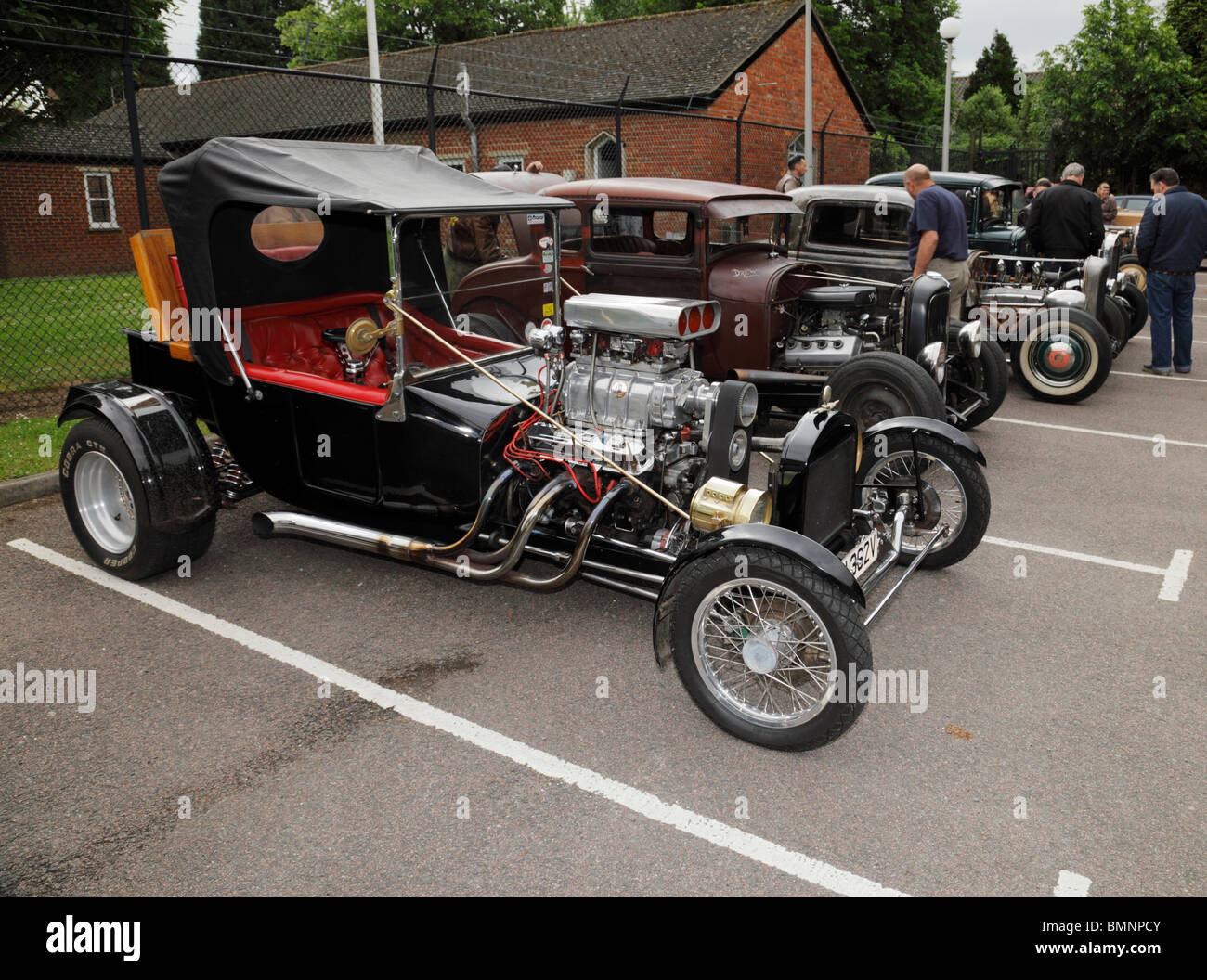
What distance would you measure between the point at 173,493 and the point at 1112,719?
4.28m

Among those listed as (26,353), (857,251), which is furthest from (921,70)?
(26,353)

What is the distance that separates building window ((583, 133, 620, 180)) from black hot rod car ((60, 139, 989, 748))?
17.3 meters

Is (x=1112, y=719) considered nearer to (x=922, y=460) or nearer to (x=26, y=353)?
(x=922, y=460)

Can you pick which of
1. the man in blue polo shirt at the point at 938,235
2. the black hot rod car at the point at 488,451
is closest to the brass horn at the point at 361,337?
the black hot rod car at the point at 488,451

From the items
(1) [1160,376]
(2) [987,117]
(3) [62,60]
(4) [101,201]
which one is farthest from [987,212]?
(2) [987,117]

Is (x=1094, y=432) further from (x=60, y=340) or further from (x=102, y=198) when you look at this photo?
(x=102, y=198)


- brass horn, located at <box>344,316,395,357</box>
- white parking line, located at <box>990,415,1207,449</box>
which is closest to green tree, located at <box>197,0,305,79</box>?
white parking line, located at <box>990,415,1207,449</box>

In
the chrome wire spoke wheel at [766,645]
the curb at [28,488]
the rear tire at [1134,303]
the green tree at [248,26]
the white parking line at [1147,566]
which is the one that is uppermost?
the green tree at [248,26]

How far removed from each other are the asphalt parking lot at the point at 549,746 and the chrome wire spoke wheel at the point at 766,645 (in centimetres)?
20

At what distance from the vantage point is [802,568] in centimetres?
334

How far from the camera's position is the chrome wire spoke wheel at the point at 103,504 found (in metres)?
4.96

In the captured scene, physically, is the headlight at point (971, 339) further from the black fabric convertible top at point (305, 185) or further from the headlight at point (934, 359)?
the black fabric convertible top at point (305, 185)

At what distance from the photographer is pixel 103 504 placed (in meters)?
5.09
